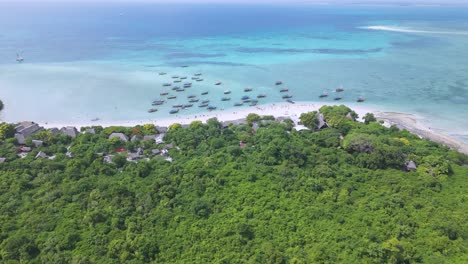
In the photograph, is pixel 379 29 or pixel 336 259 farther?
pixel 379 29

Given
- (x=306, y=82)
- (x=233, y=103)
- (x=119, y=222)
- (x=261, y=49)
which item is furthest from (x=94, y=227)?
(x=261, y=49)

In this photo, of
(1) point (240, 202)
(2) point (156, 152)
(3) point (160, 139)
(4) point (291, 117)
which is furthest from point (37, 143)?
(4) point (291, 117)

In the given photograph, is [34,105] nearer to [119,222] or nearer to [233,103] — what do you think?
[233,103]

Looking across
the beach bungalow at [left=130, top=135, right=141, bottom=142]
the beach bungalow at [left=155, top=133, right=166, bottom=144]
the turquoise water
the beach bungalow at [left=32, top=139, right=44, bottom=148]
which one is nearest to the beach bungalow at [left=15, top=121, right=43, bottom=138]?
the beach bungalow at [left=32, top=139, right=44, bottom=148]

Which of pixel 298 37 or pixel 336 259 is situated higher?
pixel 298 37

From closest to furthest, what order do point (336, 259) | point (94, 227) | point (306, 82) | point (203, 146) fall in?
point (336, 259)
point (94, 227)
point (203, 146)
point (306, 82)

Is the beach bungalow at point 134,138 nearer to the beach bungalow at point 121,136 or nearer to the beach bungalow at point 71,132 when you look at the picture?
the beach bungalow at point 121,136

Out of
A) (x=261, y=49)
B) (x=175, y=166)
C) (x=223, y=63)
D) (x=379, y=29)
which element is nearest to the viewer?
(x=175, y=166)
